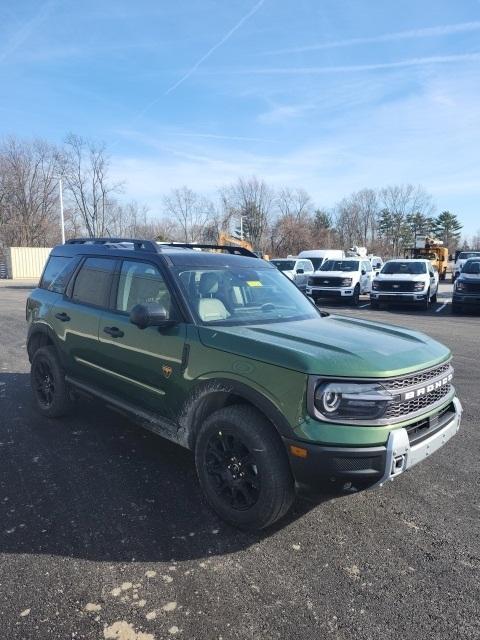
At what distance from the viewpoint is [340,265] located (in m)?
21.2

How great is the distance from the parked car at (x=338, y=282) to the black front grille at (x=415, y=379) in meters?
16.3

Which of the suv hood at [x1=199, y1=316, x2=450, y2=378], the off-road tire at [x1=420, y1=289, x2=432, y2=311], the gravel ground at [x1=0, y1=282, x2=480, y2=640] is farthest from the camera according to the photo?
the off-road tire at [x1=420, y1=289, x2=432, y2=311]

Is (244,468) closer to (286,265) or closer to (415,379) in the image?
(415,379)

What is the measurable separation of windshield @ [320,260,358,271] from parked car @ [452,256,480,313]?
5264 mm

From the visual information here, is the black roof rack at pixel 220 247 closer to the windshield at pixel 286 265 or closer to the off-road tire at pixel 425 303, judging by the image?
the off-road tire at pixel 425 303

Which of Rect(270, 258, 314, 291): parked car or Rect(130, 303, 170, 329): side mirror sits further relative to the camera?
Rect(270, 258, 314, 291): parked car

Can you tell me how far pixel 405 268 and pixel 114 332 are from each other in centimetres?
1693

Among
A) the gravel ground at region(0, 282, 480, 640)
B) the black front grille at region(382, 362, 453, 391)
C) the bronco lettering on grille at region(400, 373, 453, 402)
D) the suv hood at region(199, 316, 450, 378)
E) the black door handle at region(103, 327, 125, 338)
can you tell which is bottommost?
the gravel ground at region(0, 282, 480, 640)

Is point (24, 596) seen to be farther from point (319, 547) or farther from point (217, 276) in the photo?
point (217, 276)

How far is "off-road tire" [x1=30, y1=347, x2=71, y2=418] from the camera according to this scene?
5023 mm

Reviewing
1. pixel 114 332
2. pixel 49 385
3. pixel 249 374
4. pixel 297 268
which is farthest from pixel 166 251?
pixel 297 268

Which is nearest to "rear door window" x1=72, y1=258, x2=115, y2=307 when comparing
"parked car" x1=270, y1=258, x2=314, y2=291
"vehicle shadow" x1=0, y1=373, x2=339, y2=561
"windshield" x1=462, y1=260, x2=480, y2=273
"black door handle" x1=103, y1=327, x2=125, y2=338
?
"black door handle" x1=103, y1=327, x2=125, y2=338

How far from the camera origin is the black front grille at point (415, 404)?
2.83 metres

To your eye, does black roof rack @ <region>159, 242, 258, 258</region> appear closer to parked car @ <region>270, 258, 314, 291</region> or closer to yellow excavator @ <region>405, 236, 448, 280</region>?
parked car @ <region>270, 258, 314, 291</region>
